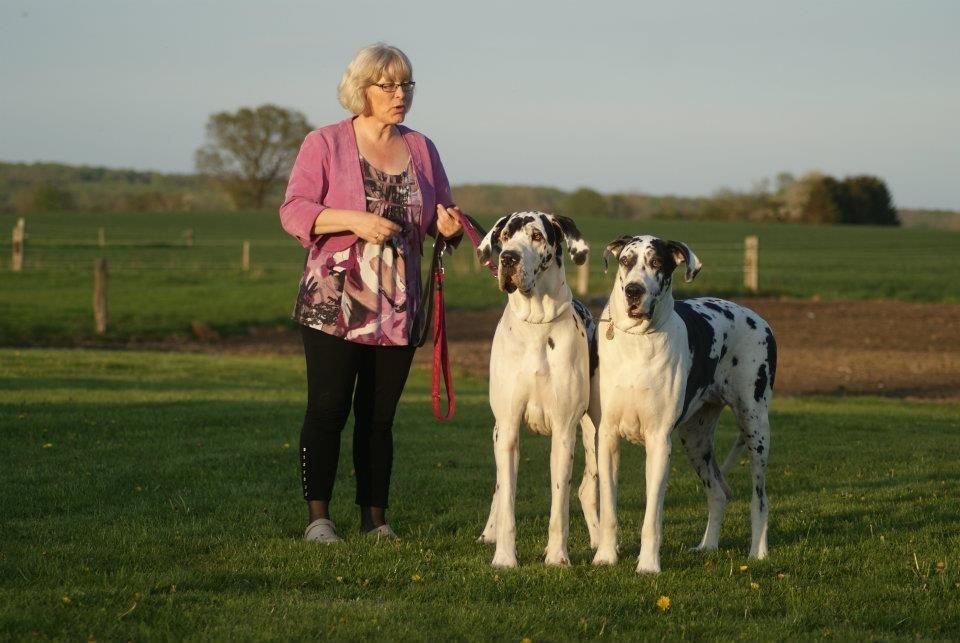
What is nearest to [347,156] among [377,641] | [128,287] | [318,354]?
[318,354]

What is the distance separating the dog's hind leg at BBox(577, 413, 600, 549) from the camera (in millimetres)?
6871

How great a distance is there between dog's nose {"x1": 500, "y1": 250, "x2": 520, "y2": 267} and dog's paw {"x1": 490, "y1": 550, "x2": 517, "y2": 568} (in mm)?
1566

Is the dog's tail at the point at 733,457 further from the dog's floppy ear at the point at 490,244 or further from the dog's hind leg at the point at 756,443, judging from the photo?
the dog's floppy ear at the point at 490,244

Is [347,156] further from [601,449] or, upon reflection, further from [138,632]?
[138,632]

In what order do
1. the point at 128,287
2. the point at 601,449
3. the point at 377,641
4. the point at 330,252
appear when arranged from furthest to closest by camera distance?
the point at 128,287
the point at 330,252
the point at 601,449
the point at 377,641

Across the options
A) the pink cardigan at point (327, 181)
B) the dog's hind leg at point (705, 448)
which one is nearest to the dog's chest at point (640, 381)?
the dog's hind leg at point (705, 448)

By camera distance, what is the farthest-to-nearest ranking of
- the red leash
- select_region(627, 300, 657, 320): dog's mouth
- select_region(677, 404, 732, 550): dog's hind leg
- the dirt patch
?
the dirt patch < select_region(677, 404, 732, 550): dog's hind leg < the red leash < select_region(627, 300, 657, 320): dog's mouth

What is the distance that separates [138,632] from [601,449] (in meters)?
2.59

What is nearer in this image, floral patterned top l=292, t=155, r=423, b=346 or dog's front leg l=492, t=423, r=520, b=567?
dog's front leg l=492, t=423, r=520, b=567

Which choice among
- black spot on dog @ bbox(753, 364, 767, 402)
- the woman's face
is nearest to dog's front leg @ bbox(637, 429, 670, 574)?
black spot on dog @ bbox(753, 364, 767, 402)

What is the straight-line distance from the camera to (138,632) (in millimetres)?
5031

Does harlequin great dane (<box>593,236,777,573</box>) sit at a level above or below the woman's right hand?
below

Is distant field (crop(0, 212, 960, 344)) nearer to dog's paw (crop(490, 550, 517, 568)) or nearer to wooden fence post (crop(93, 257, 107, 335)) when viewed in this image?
wooden fence post (crop(93, 257, 107, 335))

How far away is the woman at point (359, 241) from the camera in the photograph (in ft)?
22.2
